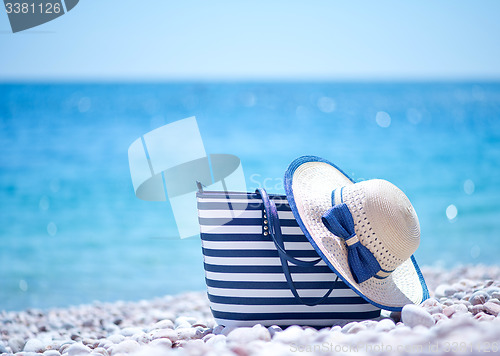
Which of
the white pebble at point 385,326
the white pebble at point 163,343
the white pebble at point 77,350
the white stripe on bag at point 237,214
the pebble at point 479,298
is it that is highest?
the white stripe on bag at point 237,214

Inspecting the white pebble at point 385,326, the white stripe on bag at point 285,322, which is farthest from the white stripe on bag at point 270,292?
the white pebble at point 385,326

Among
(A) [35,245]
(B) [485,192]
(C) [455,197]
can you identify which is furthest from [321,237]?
(B) [485,192]

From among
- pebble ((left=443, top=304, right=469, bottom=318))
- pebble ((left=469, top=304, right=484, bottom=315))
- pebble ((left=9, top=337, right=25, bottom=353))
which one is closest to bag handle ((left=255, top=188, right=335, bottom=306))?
pebble ((left=443, top=304, right=469, bottom=318))

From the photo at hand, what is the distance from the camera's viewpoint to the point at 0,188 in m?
9.28

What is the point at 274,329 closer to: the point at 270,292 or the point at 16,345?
the point at 270,292

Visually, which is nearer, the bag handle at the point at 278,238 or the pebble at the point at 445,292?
the bag handle at the point at 278,238

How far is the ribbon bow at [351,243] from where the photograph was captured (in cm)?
203

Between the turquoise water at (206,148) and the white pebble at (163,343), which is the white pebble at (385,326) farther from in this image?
the turquoise water at (206,148)

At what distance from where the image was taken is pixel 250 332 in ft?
6.04

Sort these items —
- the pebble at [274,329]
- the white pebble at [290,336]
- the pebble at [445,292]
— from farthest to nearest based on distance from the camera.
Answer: the pebble at [445,292] < the pebble at [274,329] < the white pebble at [290,336]

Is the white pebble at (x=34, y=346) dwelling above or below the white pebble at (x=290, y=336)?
below

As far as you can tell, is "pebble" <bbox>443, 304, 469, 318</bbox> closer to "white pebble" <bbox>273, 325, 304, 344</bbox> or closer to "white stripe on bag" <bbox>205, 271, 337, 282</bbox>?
"white stripe on bag" <bbox>205, 271, 337, 282</bbox>

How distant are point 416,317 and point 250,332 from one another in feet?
1.93

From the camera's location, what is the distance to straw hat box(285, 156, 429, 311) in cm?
202
